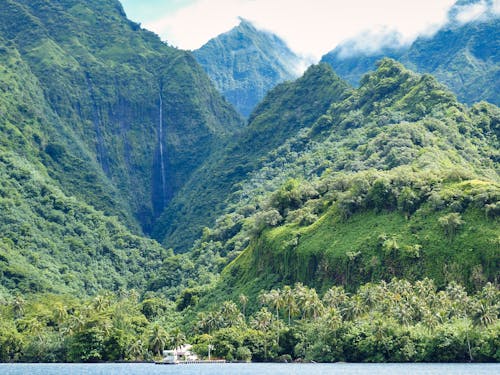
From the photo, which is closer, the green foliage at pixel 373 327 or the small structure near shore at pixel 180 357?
the green foliage at pixel 373 327

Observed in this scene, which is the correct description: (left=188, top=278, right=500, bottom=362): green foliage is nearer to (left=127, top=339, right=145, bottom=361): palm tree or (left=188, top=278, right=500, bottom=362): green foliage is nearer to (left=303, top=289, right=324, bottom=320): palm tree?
(left=303, top=289, right=324, bottom=320): palm tree

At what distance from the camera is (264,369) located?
447 feet

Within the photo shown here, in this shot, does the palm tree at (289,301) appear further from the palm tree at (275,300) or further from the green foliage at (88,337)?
the green foliage at (88,337)

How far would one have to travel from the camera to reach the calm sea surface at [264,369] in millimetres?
120944

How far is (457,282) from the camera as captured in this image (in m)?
154

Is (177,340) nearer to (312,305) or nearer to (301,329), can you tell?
(301,329)

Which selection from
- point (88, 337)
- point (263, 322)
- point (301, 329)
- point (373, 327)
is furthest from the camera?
point (88, 337)

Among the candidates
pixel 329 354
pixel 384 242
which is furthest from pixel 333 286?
pixel 329 354

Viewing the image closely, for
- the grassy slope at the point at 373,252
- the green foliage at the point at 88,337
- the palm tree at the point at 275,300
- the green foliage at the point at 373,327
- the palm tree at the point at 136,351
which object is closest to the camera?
the green foliage at the point at 373,327

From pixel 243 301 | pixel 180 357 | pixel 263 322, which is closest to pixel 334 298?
pixel 263 322

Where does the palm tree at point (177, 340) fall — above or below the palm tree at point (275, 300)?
below

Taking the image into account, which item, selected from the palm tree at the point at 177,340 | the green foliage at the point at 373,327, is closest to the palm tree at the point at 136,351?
the palm tree at the point at 177,340

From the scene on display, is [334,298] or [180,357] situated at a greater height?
[334,298]

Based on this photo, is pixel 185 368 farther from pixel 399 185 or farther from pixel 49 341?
pixel 399 185
